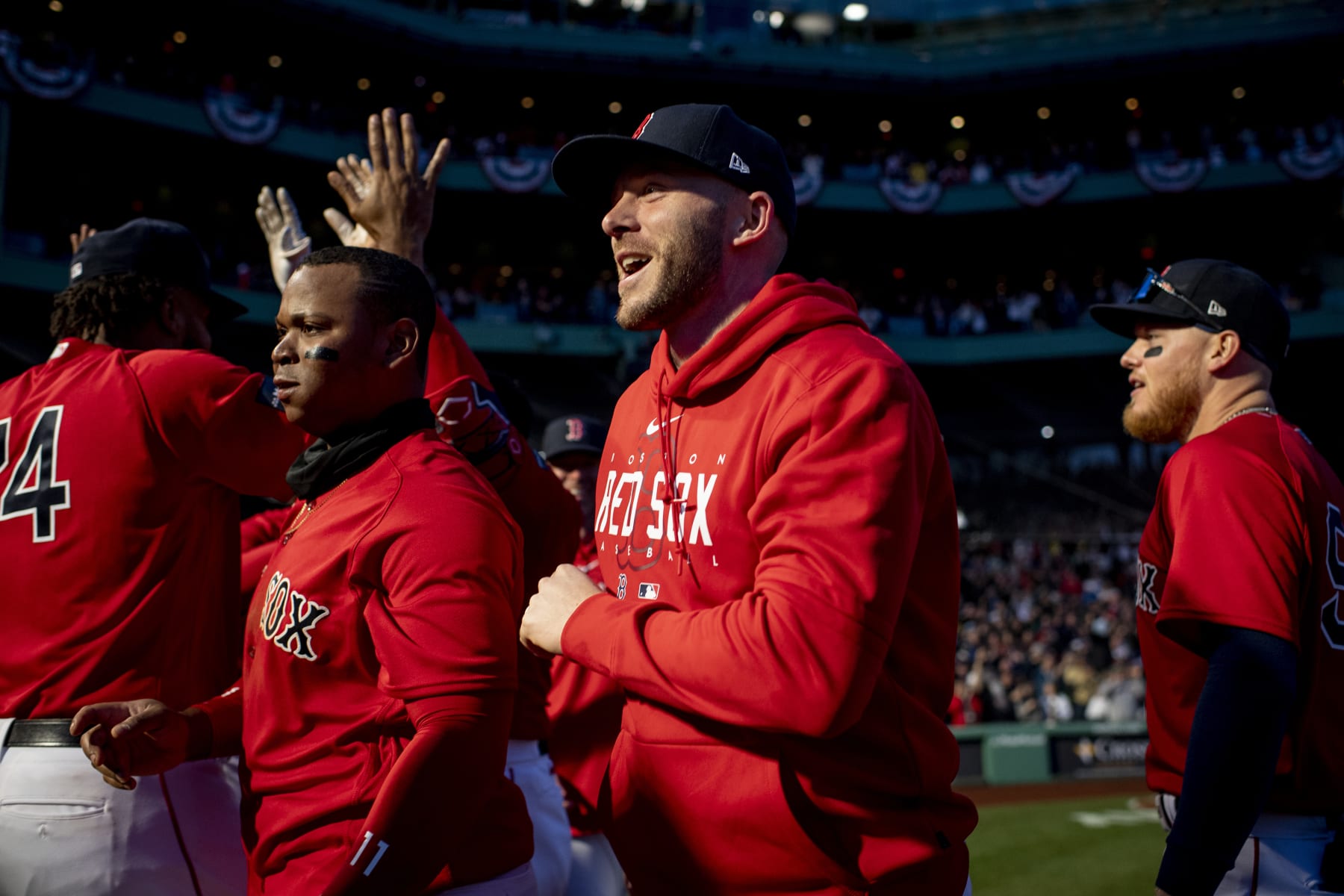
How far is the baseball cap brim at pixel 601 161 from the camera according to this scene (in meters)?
2.15

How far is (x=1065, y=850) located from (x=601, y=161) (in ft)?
32.5

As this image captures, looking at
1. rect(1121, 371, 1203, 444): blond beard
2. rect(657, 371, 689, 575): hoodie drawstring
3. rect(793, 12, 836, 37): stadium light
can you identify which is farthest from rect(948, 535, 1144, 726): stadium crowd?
rect(793, 12, 836, 37): stadium light

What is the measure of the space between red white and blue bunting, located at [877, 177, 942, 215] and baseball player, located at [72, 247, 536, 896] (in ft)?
85.3

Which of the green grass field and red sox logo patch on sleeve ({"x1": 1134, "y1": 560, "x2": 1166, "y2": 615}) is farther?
the green grass field

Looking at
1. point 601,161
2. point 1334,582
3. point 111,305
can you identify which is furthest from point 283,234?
point 1334,582

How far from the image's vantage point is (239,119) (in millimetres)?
22328

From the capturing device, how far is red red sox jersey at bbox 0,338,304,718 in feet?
8.68

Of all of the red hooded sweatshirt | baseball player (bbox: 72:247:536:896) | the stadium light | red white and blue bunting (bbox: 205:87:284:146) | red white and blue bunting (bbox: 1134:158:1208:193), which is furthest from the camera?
the stadium light

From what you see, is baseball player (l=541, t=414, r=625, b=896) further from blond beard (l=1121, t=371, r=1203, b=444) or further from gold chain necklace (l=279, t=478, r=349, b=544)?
blond beard (l=1121, t=371, r=1203, b=444)

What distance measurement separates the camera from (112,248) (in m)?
3.01

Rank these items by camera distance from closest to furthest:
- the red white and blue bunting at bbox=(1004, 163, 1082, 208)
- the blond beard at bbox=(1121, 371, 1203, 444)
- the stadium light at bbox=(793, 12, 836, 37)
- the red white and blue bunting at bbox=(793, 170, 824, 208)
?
the blond beard at bbox=(1121, 371, 1203, 444)
the red white and blue bunting at bbox=(793, 170, 824, 208)
the red white and blue bunting at bbox=(1004, 163, 1082, 208)
the stadium light at bbox=(793, 12, 836, 37)

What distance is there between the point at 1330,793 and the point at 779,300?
6.09ft

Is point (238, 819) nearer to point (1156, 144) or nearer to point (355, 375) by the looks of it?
point (355, 375)

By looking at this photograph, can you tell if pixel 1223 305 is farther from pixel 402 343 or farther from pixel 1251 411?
pixel 402 343
